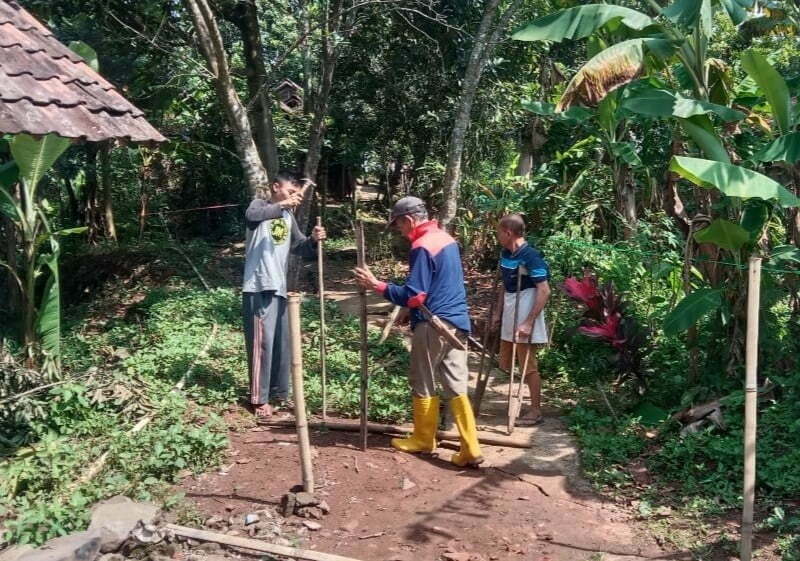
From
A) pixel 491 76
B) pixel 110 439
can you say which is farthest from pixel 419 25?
pixel 110 439

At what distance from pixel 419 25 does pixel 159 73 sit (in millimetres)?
3769

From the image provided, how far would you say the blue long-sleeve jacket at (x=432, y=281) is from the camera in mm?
A: 4977

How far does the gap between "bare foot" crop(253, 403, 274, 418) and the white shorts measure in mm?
1951

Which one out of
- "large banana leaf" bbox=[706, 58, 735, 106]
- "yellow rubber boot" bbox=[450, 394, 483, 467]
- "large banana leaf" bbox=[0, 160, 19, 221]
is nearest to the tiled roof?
"large banana leaf" bbox=[0, 160, 19, 221]

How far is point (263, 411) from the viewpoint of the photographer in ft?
19.6

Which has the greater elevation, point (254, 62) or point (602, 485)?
point (254, 62)

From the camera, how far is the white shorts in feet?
19.1

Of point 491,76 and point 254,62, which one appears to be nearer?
point 254,62

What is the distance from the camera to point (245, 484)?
479 centimetres

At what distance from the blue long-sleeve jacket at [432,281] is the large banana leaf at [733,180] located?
5.05 ft

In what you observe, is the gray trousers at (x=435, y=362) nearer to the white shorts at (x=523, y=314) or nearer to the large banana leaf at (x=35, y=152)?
the white shorts at (x=523, y=314)

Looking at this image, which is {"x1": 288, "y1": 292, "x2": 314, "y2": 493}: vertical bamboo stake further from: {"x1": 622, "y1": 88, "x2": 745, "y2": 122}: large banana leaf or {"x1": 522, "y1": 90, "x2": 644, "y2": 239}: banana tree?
{"x1": 522, "y1": 90, "x2": 644, "y2": 239}: banana tree

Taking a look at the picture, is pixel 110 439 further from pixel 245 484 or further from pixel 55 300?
pixel 55 300

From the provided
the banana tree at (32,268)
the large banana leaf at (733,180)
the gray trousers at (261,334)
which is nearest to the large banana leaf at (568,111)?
the large banana leaf at (733,180)
